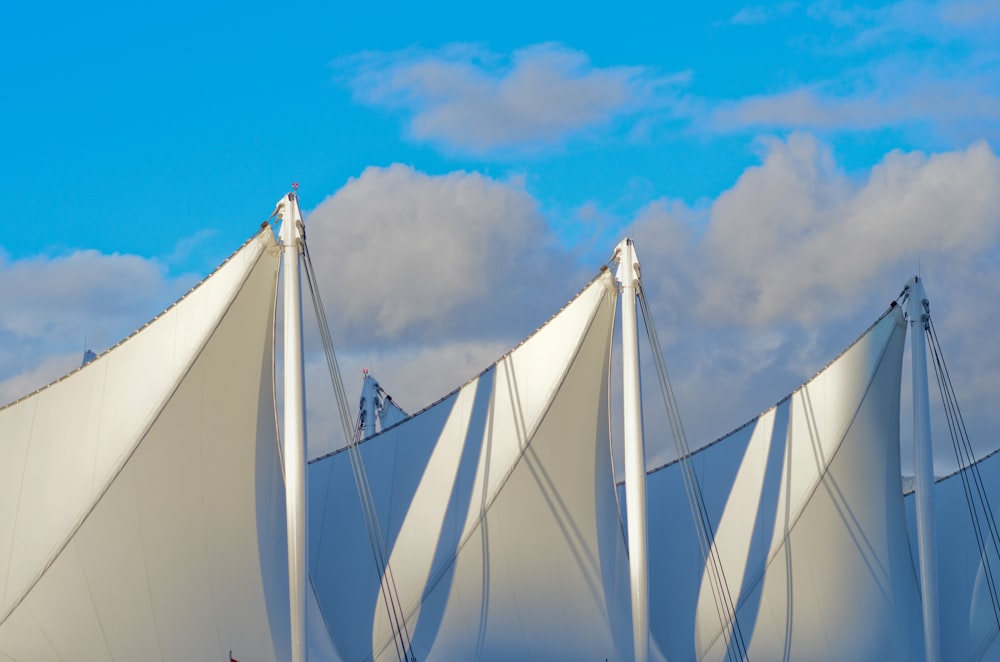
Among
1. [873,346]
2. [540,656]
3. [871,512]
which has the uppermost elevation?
[873,346]

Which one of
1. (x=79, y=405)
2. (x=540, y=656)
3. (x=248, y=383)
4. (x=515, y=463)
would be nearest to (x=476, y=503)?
(x=515, y=463)

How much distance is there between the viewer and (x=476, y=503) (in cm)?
4528

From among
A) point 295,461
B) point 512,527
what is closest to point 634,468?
point 512,527

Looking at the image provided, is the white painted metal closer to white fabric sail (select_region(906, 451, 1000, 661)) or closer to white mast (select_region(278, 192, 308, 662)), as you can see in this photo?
white fabric sail (select_region(906, 451, 1000, 661))

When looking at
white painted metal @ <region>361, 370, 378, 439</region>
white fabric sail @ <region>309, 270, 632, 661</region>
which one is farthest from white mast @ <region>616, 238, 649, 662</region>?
white painted metal @ <region>361, 370, 378, 439</region>

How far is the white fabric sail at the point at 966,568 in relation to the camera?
49594 millimetres

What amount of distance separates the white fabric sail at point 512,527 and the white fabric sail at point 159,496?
6.24 m

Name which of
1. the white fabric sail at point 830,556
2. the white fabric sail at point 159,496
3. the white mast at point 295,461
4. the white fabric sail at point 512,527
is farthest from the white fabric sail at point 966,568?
the white fabric sail at point 159,496

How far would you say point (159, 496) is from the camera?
3850 centimetres

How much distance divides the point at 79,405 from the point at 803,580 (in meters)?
22.5

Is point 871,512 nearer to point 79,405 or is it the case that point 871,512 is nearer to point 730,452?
point 730,452

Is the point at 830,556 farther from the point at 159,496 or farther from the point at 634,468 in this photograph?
the point at 159,496

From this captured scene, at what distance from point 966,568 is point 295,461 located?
2490 cm

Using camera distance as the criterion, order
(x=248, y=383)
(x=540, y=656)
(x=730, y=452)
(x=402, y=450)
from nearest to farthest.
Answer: (x=248, y=383)
(x=540, y=656)
(x=402, y=450)
(x=730, y=452)
